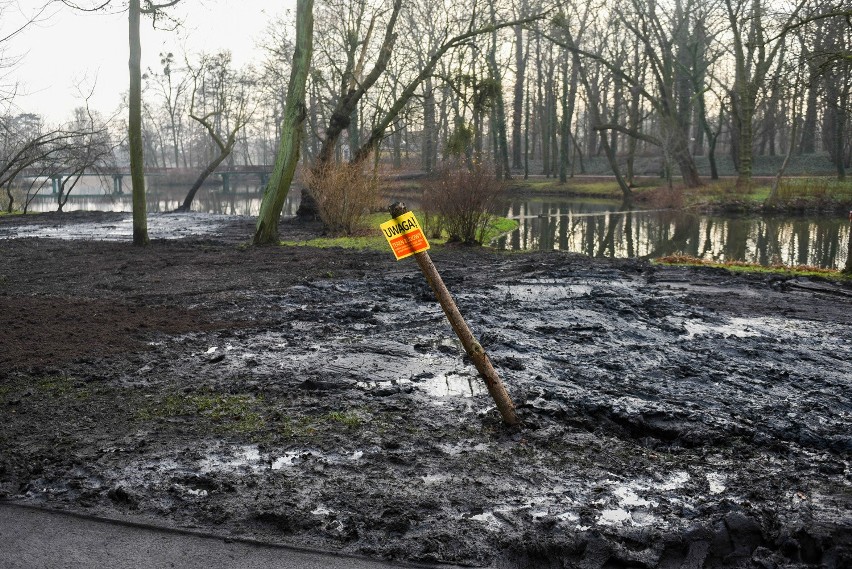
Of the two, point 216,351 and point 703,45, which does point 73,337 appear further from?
point 703,45

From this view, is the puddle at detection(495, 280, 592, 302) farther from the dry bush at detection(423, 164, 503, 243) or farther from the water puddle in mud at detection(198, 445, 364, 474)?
the water puddle in mud at detection(198, 445, 364, 474)

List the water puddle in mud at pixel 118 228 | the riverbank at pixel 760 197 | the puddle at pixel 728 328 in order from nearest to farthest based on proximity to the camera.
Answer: the puddle at pixel 728 328 → the water puddle in mud at pixel 118 228 → the riverbank at pixel 760 197

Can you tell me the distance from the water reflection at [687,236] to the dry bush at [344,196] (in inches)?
162

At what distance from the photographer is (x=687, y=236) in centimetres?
2520

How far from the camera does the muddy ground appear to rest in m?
4.39

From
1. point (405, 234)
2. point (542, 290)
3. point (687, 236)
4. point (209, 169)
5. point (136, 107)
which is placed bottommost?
point (542, 290)

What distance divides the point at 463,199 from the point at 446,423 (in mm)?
13234

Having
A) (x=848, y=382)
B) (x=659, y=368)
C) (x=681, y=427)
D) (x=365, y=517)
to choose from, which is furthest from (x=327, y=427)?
(x=848, y=382)

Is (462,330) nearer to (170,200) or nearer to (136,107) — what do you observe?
(136,107)

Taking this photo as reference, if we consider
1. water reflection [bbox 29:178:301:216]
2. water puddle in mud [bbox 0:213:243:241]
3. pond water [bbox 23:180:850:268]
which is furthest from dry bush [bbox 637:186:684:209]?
water puddle in mud [bbox 0:213:243:241]

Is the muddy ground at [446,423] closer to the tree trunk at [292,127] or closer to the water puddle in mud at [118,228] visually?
the tree trunk at [292,127]

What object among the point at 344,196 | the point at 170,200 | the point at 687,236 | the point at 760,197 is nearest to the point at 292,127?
the point at 344,196

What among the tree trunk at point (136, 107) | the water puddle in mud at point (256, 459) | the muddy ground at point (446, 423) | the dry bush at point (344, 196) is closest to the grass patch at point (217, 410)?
the muddy ground at point (446, 423)

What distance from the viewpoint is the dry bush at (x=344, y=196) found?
72.0 feet
